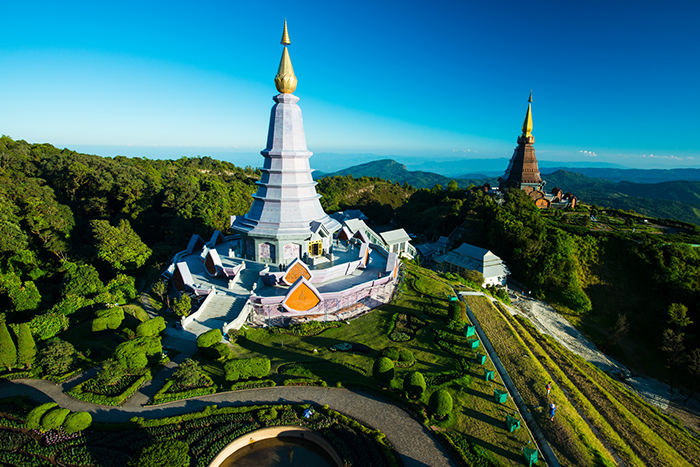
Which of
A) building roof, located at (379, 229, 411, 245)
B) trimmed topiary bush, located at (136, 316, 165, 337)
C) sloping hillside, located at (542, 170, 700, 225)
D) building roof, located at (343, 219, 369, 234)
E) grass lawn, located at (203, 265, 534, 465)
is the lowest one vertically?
grass lawn, located at (203, 265, 534, 465)

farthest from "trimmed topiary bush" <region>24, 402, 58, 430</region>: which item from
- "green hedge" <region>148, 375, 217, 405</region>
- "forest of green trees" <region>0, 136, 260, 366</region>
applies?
"forest of green trees" <region>0, 136, 260, 366</region>

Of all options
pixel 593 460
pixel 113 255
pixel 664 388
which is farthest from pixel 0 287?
pixel 664 388

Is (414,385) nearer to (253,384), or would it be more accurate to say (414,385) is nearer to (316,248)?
(253,384)

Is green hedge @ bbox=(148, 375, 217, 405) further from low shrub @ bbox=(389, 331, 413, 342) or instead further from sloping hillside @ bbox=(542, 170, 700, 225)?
sloping hillside @ bbox=(542, 170, 700, 225)

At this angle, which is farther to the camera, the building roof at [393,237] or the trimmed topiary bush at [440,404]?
the building roof at [393,237]

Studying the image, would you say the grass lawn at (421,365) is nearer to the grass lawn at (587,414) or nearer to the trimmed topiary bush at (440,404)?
the trimmed topiary bush at (440,404)

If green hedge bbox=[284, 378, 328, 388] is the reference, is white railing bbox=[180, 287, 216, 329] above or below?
above

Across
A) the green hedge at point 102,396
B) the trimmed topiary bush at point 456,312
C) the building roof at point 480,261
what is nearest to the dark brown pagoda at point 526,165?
the building roof at point 480,261
